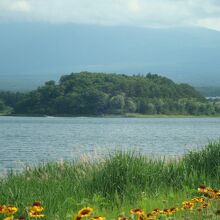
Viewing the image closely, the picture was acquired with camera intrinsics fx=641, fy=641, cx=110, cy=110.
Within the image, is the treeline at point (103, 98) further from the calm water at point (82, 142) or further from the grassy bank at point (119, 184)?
the grassy bank at point (119, 184)

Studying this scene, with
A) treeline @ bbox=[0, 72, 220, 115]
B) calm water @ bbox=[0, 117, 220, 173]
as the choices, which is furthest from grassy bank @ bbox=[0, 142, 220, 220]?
treeline @ bbox=[0, 72, 220, 115]

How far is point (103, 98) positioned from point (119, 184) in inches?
3954

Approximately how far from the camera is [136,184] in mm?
11773

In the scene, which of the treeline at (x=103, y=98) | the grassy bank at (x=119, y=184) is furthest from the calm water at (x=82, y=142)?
the treeline at (x=103, y=98)

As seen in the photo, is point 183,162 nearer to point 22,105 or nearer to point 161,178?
point 161,178

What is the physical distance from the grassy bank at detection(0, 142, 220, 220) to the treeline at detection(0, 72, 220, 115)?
318 feet

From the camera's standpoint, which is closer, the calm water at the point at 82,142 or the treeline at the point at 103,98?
the calm water at the point at 82,142

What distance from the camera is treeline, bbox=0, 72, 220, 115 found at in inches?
4476

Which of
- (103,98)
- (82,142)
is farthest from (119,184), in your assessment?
(103,98)

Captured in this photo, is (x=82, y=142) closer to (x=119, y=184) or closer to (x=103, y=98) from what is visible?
(x=119, y=184)

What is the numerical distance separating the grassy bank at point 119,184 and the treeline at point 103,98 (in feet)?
318

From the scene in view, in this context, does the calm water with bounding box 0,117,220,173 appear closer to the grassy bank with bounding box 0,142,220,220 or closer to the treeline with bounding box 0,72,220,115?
the grassy bank with bounding box 0,142,220,220

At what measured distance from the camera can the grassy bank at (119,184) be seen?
950 centimetres

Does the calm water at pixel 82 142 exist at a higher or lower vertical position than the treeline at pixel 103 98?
lower
